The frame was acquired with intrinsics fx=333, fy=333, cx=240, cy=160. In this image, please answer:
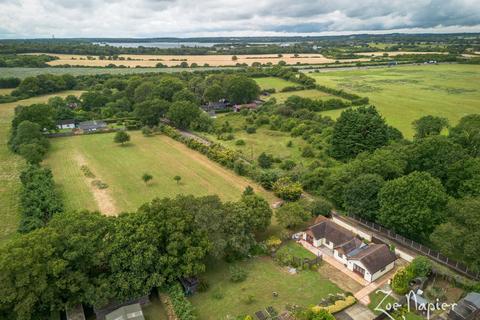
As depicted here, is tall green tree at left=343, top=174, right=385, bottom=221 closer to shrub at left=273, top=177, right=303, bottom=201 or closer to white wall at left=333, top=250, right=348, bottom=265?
white wall at left=333, top=250, right=348, bottom=265

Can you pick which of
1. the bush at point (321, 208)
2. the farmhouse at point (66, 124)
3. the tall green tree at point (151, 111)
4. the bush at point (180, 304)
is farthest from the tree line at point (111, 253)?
the farmhouse at point (66, 124)

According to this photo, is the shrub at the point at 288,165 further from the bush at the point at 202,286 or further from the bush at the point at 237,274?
the bush at the point at 202,286

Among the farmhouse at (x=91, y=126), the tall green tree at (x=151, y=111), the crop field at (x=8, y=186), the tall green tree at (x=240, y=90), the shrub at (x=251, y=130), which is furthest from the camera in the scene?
the tall green tree at (x=240, y=90)

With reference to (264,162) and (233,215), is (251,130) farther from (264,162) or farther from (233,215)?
(233,215)

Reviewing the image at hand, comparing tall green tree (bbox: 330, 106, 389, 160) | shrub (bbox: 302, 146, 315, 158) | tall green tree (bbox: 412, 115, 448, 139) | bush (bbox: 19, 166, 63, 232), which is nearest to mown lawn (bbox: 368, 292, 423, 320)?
tall green tree (bbox: 330, 106, 389, 160)

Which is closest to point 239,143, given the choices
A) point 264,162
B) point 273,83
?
point 264,162

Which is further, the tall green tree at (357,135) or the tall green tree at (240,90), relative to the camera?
A: the tall green tree at (240,90)
